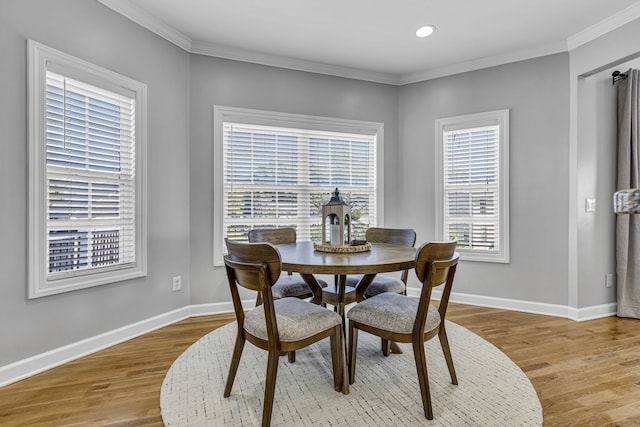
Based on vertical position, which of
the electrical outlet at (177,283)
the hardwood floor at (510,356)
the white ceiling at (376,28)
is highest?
the white ceiling at (376,28)

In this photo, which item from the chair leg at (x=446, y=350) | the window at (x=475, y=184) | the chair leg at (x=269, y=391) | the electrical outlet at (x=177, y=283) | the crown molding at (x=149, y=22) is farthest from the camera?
the window at (x=475, y=184)

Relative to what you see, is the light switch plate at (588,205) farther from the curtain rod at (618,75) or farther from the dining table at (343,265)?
the dining table at (343,265)

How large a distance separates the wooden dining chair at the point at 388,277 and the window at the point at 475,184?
1304 mm

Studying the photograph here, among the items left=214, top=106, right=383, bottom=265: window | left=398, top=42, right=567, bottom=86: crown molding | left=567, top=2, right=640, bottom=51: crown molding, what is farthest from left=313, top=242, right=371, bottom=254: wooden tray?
left=567, top=2, right=640, bottom=51: crown molding

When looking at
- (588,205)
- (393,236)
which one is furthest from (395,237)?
(588,205)

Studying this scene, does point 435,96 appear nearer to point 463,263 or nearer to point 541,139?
point 541,139

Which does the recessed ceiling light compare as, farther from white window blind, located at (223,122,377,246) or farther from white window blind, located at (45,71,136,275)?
white window blind, located at (45,71,136,275)

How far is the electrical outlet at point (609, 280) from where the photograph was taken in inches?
134

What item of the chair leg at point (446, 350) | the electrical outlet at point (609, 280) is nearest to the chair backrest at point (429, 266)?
the chair leg at point (446, 350)

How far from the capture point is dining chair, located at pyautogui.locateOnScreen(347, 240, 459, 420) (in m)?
1.71

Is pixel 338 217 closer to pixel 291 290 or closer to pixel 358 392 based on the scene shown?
pixel 291 290

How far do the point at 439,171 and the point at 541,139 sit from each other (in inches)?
40.8

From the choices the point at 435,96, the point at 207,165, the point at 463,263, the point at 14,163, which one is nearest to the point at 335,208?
the point at 207,165

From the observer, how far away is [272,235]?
294 cm
